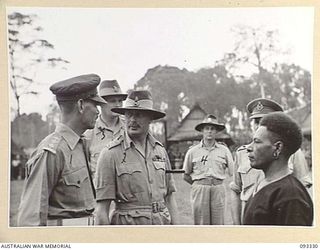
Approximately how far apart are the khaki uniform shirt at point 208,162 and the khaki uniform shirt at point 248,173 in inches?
1.0

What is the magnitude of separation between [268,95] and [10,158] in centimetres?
74

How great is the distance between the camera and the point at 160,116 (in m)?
1.64

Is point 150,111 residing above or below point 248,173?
above

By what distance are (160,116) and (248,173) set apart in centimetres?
29

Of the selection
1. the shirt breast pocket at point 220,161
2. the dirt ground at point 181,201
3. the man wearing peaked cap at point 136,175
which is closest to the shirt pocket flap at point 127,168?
the man wearing peaked cap at point 136,175

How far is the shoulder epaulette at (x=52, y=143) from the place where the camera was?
1611 mm

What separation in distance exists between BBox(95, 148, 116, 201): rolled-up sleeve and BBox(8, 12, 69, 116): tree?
0.28m

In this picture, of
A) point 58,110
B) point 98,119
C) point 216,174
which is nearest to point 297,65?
point 216,174

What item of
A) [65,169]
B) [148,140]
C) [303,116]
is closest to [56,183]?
[65,169]

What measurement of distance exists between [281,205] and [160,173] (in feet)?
1.12

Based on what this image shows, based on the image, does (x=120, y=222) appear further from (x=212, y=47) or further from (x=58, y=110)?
(x=212, y=47)

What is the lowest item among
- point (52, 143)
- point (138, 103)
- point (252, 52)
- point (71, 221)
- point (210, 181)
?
point (71, 221)

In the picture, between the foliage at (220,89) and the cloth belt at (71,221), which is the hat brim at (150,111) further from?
the cloth belt at (71,221)

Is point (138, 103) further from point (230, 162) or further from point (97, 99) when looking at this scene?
point (230, 162)
